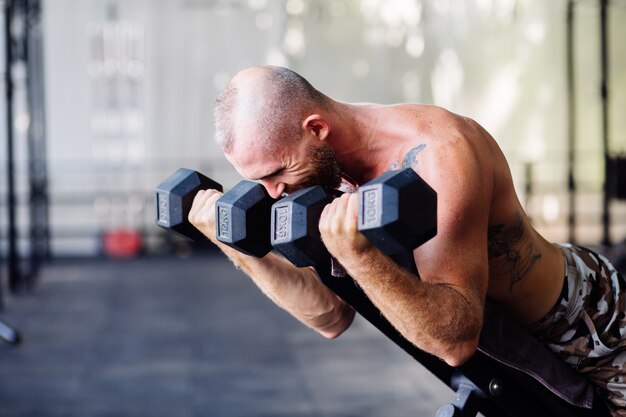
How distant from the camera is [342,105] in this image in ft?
4.87

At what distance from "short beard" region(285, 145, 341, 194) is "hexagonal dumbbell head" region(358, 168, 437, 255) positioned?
334mm

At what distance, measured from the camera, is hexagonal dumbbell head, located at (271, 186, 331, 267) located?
116cm

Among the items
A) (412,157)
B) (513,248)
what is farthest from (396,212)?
(513,248)

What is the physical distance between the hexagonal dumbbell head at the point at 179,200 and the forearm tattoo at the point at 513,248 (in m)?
0.55

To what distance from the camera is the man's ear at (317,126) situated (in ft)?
4.57

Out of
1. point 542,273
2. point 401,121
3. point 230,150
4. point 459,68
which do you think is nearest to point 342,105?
point 401,121

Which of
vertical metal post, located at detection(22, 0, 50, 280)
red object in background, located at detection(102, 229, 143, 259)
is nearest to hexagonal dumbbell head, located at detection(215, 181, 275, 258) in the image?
vertical metal post, located at detection(22, 0, 50, 280)

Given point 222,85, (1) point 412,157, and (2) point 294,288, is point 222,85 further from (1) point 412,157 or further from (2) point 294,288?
(1) point 412,157

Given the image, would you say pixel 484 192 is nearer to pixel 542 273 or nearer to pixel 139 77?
pixel 542 273

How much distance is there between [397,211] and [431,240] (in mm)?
311

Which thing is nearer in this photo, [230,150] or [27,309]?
[230,150]

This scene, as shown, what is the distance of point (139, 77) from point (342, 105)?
6.82 metres

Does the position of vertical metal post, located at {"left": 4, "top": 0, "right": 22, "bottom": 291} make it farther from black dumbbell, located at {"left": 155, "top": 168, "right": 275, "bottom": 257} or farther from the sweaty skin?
black dumbbell, located at {"left": 155, "top": 168, "right": 275, "bottom": 257}

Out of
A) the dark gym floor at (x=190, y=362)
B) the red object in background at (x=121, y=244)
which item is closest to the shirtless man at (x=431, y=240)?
the dark gym floor at (x=190, y=362)
